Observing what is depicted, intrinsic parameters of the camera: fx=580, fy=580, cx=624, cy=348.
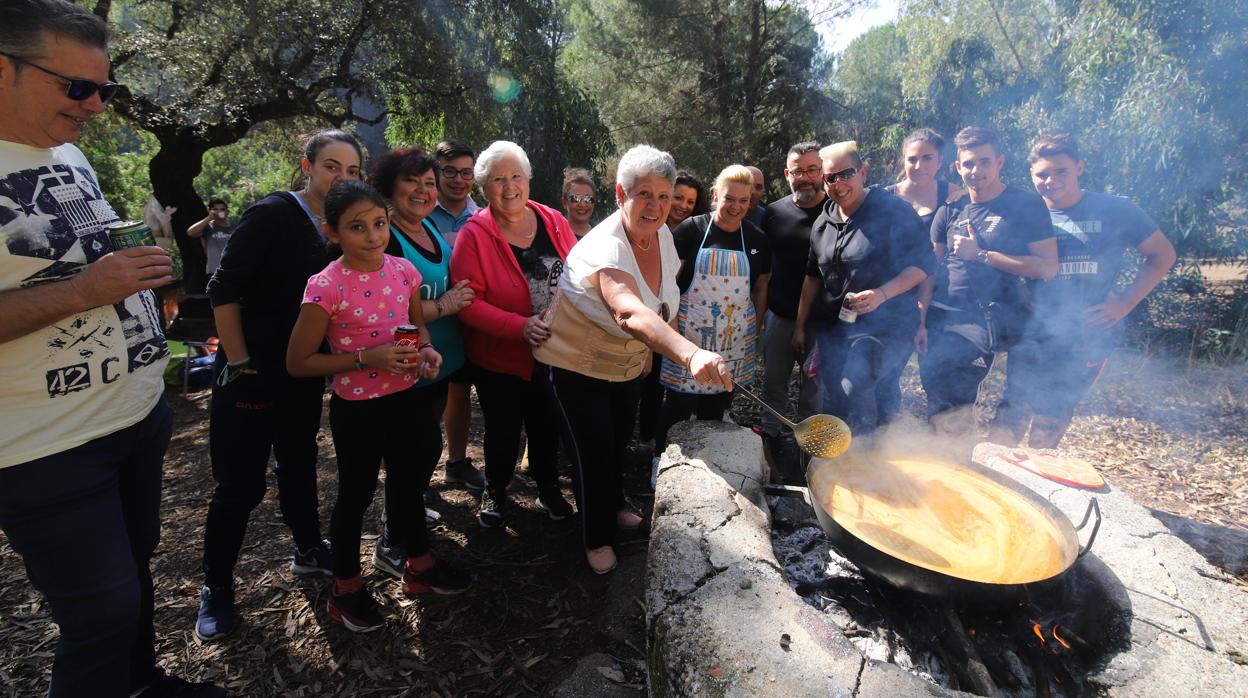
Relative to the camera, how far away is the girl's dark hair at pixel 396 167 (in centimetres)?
278

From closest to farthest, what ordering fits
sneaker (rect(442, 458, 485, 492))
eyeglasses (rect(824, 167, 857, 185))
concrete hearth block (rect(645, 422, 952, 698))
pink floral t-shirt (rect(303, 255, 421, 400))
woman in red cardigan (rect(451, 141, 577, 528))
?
concrete hearth block (rect(645, 422, 952, 698)) < pink floral t-shirt (rect(303, 255, 421, 400)) < woman in red cardigan (rect(451, 141, 577, 528)) < eyeglasses (rect(824, 167, 857, 185)) < sneaker (rect(442, 458, 485, 492))

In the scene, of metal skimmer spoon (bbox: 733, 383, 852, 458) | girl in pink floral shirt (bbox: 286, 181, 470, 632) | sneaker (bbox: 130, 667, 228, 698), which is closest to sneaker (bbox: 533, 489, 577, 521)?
girl in pink floral shirt (bbox: 286, 181, 470, 632)

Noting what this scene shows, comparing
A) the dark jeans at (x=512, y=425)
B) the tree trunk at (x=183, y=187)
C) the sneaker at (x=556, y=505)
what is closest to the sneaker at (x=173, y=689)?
the dark jeans at (x=512, y=425)

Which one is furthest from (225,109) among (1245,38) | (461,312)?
(1245,38)

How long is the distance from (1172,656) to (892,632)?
2.66ft

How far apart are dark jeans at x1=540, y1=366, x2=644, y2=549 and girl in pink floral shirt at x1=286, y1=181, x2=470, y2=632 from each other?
1.89 feet

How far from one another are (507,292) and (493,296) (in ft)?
0.24

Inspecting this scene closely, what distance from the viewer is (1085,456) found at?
4684 millimetres

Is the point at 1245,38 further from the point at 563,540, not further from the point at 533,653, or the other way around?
the point at 533,653

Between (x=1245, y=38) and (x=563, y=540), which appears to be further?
(x=1245, y=38)

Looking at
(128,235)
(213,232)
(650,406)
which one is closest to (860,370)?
(650,406)

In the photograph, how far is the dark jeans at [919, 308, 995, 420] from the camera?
3531 millimetres

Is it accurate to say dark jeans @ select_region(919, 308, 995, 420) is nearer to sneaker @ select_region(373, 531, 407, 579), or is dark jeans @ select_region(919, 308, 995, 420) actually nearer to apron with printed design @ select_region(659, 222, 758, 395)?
apron with printed design @ select_region(659, 222, 758, 395)

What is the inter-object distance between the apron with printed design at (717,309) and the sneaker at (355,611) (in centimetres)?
199
